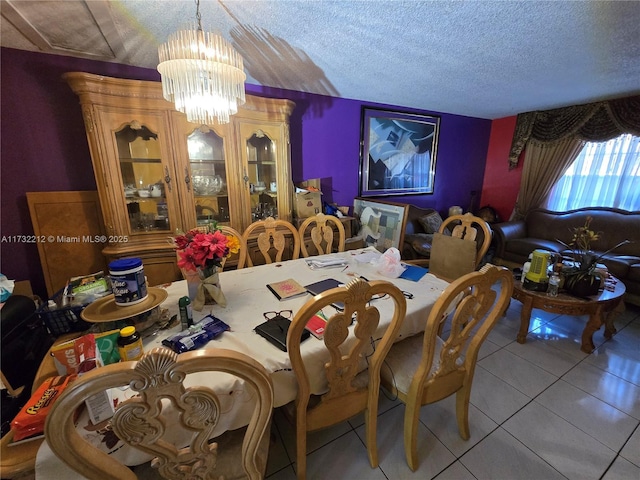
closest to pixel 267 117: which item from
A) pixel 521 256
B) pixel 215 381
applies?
pixel 215 381

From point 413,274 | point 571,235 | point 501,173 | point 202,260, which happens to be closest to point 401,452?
point 413,274

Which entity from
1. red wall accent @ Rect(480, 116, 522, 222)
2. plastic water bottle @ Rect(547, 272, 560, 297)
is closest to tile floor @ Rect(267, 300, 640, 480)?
plastic water bottle @ Rect(547, 272, 560, 297)

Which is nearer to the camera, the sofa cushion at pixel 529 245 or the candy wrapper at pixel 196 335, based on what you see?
the candy wrapper at pixel 196 335

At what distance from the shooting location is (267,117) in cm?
229

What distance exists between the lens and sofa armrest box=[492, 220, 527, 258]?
3.49 m

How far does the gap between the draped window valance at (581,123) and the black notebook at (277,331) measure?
4196mm

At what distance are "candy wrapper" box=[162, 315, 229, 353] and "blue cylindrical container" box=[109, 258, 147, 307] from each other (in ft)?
0.72

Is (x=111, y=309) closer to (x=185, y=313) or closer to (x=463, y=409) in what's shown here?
(x=185, y=313)

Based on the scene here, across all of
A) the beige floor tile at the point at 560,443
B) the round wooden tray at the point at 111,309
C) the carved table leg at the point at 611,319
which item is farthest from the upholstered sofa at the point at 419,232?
the round wooden tray at the point at 111,309

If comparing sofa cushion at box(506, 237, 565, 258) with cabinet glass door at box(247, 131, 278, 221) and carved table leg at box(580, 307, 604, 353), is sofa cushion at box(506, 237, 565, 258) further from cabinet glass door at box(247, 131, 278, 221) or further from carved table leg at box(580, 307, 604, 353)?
cabinet glass door at box(247, 131, 278, 221)

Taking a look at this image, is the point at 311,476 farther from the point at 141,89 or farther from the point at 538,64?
the point at 538,64

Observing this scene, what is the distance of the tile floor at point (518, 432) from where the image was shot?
121 centimetres

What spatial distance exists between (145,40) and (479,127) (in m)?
4.38

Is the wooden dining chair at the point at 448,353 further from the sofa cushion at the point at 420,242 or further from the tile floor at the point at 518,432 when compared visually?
the sofa cushion at the point at 420,242
